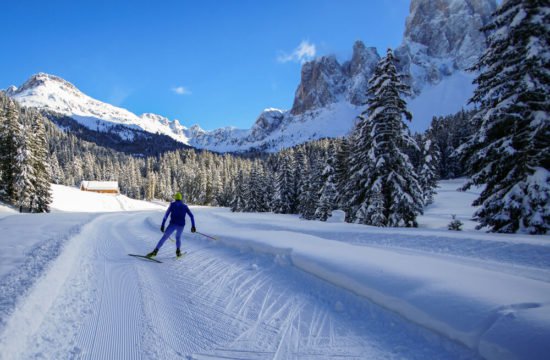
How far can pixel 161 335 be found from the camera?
4.05 m

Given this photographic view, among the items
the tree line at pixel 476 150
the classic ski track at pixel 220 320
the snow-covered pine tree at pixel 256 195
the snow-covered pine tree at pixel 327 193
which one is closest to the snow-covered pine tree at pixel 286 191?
the snow-covered pine tree at pixel 256 195

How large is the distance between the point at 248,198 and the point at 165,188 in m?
62.4

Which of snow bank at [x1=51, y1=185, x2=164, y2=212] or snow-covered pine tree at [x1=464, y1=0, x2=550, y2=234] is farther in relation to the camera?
snow bank at [x1=51, y1=185, x2=164, y2=212]

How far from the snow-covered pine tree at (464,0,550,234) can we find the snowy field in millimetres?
3415

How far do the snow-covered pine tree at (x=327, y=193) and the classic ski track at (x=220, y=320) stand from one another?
2592 centimetres

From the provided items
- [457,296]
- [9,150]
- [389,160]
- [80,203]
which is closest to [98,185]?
[80,203]

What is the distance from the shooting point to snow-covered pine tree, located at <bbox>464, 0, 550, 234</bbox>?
10141 mm

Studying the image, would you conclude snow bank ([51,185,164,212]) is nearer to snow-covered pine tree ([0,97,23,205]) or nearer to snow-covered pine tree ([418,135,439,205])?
snow-covered pine tree ([0,97,23,205])

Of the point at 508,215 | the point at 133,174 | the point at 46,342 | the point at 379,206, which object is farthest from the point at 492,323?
the point at 133,174

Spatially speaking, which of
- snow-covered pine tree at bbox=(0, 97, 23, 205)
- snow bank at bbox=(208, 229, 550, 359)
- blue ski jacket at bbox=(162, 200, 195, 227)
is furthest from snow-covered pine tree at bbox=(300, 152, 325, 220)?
snow-covered pine tree at bbox=(0, 97, 23, 205)

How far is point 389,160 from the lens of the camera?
58.7 ft

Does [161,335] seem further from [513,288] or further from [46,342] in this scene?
[513,288]

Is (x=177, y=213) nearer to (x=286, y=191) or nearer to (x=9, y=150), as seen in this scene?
(x=9, y=150)

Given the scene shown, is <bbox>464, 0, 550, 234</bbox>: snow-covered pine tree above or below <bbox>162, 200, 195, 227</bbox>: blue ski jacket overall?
above
